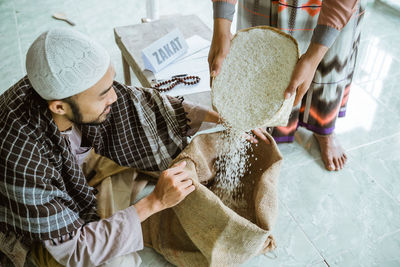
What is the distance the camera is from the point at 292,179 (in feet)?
5.83

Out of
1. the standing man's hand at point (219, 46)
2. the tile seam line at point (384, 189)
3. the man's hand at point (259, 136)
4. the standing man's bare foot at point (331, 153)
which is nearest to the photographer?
the standing man's hand at point (219, 46)

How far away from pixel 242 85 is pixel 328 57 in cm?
56

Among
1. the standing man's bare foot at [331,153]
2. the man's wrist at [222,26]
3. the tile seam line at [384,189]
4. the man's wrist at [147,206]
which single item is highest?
the man's wrist at [222,26]

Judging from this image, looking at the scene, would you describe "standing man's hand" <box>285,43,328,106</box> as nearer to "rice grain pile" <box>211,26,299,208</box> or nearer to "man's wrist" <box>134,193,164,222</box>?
"rice grain pile" <box>211,26,299,208</box>

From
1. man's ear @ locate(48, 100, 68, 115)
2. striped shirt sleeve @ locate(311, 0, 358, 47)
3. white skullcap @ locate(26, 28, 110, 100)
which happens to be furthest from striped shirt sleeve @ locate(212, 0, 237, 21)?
man's ear @ locate(48, 100, 68, 115)

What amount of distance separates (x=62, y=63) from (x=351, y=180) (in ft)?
4.81

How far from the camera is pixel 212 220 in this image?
1.20 metres

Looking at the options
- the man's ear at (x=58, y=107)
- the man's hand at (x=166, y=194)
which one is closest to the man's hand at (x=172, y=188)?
the man's hand at (x=166, y=194)

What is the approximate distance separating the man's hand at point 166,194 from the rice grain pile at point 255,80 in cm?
27

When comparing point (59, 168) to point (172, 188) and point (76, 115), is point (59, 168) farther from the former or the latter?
point (172, 188)

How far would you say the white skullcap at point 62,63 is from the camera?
0.93 m

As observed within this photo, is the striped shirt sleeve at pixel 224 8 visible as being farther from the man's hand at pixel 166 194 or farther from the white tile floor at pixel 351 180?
the white tile floor at pixel 351 180

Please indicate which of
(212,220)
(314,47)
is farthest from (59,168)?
(314,47)

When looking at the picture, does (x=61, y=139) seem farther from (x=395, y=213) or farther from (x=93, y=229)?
(x=395, y=213)
